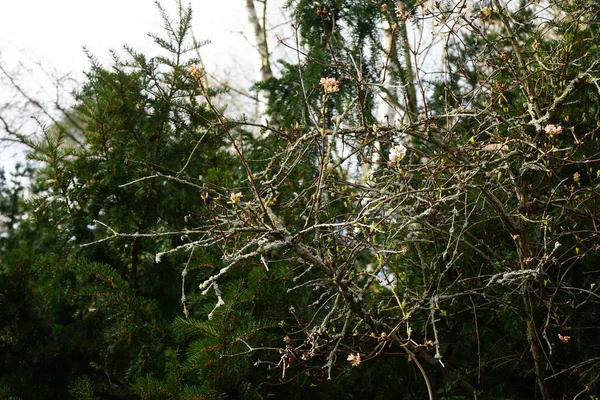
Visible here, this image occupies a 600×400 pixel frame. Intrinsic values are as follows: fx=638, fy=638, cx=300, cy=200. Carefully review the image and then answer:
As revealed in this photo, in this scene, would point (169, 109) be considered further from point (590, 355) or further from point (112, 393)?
point (590, 355)

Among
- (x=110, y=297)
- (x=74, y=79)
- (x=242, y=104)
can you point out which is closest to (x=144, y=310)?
(x=110, y=297)

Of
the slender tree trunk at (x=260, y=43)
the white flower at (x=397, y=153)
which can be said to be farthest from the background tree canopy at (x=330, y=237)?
the slender tree trunk at (x=260, y=43)

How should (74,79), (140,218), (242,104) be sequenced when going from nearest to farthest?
(140,218), (74,79), (242,104)

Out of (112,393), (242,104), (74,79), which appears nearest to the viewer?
(112,393)

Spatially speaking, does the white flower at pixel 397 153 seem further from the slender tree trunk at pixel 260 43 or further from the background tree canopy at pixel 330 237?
the slender tree trunk at pixel 260 43

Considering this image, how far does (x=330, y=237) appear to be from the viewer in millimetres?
2564

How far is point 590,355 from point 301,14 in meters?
2.87

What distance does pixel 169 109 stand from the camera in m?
3.96

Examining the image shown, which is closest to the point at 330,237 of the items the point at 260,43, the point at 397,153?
the point at 397,153

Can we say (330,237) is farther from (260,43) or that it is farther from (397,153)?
(260,43)

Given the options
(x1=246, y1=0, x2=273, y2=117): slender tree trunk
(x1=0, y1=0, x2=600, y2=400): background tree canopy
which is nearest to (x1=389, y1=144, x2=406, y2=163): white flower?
(x1=0, y1=0, x2=600, y2=400): background tree canopy

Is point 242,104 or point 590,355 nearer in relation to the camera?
point 590,355

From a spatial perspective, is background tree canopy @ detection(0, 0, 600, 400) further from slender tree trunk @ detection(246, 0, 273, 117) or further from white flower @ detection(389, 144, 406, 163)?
slender tree trunk @ detection(246, 0, 273, 117)

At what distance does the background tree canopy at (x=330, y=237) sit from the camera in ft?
8.11
